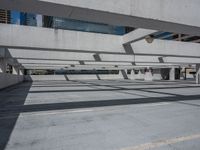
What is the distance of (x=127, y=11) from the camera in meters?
5.27

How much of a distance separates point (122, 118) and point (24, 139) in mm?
2763

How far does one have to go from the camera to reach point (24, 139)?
12.8 feet

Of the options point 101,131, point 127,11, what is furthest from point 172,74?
point 101,131

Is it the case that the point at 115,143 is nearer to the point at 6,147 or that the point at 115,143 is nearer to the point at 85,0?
the point at 6,147

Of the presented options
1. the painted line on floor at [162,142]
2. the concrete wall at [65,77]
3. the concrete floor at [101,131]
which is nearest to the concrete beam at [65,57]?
the concrete floor at [101,131]

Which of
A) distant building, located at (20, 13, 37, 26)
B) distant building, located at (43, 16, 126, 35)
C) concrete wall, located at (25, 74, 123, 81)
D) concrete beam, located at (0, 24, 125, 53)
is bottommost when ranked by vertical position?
concrete wall, located at (25, 74, 123, 81)

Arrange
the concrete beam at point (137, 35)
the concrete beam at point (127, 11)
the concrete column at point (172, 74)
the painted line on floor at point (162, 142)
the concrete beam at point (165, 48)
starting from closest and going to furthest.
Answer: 1. the painted line on floor at point (162, 142)
2. the concrete beam at point (127, 11)
3. the concrete beam at point (137, 35)
4. the concrete beam at point (165, 48)
5. the concrete column at point (172, 74)

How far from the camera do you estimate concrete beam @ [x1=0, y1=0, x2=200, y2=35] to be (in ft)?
15.3

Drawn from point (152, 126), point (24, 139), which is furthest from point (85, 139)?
point (152, 126)

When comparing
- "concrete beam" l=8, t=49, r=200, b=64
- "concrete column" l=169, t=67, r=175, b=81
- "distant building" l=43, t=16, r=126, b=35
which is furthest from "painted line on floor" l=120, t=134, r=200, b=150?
"concrete column" l=169, t=67, r=175, b=81

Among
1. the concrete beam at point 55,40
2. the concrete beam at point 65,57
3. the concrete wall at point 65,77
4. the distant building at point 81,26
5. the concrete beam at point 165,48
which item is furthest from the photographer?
the concrete wall at point 65,77

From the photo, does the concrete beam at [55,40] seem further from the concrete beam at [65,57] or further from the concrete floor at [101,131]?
the concrete floor at [101,131]

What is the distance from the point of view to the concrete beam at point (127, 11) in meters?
4.67

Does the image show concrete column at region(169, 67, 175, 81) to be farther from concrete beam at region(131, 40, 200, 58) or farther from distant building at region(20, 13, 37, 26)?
distant building at region(20, 13, 37, 26)
